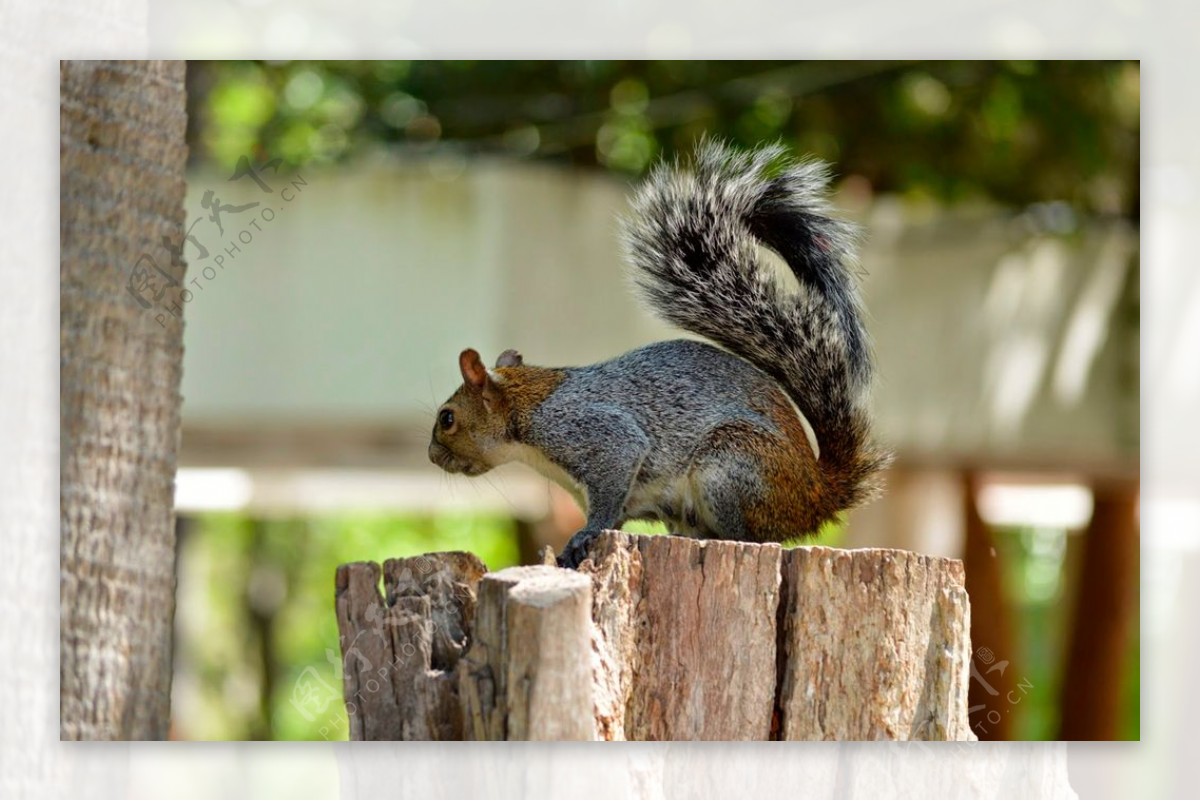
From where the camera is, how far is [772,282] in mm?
2893

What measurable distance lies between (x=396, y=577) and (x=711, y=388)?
0.73 m

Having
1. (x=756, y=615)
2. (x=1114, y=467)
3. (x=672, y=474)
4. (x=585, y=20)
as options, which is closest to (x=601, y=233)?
(x=585, y=20)

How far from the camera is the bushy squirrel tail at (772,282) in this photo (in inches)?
113

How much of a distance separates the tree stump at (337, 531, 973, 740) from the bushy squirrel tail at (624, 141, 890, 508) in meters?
0.36

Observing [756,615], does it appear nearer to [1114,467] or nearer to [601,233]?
[601,233]

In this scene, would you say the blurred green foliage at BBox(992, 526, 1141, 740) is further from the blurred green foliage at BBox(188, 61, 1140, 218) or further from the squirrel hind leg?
the squirrel hind leg

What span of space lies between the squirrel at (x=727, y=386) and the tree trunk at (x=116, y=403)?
2.11 feet

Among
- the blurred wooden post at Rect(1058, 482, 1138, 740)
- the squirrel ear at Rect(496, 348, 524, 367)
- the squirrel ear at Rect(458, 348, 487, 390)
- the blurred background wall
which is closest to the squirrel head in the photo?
the squirrel ear at Rect(458, 348, 487, 390)

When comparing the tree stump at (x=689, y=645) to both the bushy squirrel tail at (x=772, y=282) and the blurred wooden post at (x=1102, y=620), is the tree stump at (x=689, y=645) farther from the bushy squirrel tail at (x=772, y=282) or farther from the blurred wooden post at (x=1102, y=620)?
the blurred wooden post at (x=1102, y=620)

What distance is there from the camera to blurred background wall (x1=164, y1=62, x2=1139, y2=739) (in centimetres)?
484

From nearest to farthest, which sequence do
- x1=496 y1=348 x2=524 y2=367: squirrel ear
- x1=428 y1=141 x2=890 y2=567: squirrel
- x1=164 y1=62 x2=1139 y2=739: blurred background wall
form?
x1=428 y1=141 x2=890 y2=567: squirrel
x1=496 y1=348 x2=524 y2=367: squirrel ear
x1=164 y1=62 x2=1139 y2=739: blurred background wall

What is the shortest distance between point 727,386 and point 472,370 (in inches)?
19.7

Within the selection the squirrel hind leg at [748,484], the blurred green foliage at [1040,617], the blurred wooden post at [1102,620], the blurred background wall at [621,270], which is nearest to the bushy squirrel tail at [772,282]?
the squirrel hind leg at [748,484]

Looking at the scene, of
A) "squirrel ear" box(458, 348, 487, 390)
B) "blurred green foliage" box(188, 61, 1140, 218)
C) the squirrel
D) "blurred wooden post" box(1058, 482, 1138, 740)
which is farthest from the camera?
"blurred wooden post" box(1058, 482, 1138, 740)
